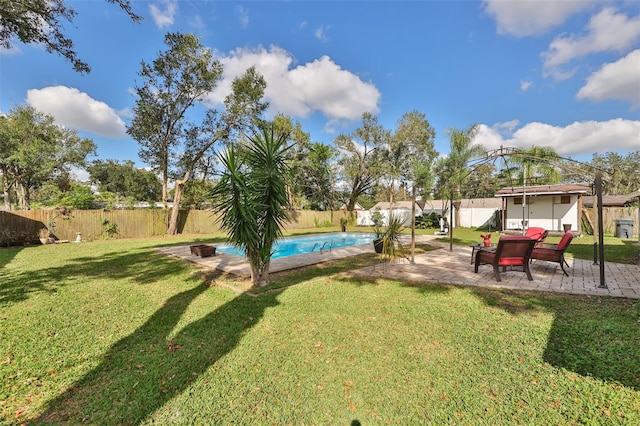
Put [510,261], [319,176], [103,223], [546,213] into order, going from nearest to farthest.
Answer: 1. [510,261]
2. [103,223]
3. [546,213]
4. [319,176]

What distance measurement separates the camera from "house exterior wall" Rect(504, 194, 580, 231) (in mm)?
16562

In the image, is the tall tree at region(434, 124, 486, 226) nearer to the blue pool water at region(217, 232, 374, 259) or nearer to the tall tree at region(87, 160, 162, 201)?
the blue pool water at region(217, 232, 374, 259)

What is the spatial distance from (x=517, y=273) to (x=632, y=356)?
13.2ft

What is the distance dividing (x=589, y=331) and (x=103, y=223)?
19.6 metres

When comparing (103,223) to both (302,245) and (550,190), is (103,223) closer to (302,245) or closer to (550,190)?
(302,245)

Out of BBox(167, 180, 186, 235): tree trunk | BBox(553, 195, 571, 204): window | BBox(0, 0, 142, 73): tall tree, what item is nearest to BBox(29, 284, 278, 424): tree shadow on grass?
BBox(0, 0, 142, 73): tall tree

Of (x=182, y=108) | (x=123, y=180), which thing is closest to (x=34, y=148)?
(x=182, y=108)

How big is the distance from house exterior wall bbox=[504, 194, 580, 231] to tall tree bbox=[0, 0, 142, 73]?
22.1 metres

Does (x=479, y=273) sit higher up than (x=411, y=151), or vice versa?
(x=411, y=151)

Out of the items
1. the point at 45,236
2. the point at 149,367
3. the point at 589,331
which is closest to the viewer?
the point at 149,367

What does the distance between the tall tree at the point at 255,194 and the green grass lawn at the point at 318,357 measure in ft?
3.52

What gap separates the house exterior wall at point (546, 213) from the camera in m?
16.6

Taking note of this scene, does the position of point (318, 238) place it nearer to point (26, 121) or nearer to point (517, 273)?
point (517, 273)

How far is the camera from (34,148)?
65.8 feet
